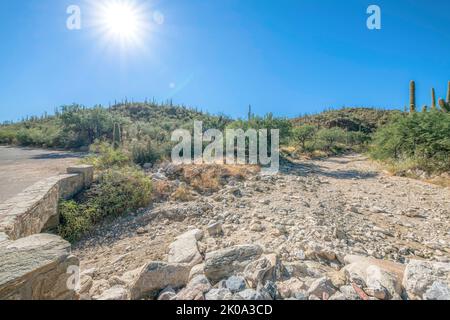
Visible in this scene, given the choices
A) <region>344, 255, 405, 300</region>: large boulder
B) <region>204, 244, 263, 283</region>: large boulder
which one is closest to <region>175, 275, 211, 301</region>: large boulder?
<region>204, 244, 263, 283</region>: large boulder

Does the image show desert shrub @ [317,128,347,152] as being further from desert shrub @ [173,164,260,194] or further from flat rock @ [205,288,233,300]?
flat rock @ [205,288,233,300]

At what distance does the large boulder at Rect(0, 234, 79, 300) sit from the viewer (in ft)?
5.45

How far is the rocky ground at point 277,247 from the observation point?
208 cm

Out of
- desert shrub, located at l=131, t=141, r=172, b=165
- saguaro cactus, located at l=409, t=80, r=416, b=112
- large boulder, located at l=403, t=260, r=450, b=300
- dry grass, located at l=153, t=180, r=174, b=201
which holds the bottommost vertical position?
large boulder, located at l=403, t=260, r=450, b=300

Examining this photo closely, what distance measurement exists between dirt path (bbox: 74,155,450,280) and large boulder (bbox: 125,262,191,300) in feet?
3.03

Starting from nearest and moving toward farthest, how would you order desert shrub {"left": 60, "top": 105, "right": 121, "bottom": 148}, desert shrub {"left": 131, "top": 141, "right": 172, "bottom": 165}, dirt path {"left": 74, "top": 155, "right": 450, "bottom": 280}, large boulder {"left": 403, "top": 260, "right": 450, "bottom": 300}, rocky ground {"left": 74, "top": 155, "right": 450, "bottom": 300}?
large boulder {"left": 403, "top": 260, "right": 450, "bottom": 300} < rocky ground {"left": 74, "top": 155, "right": 450, "bottom": 300} < dirt path {"left": 74, "top": 155, "right": 450, "bottom": 280} < desert shrub {"left": 131, "top": 141, "right": 172, "bottom": 165} < desert shrub {"left": 60, "top": 105, "right": 121, "bottom": 148}

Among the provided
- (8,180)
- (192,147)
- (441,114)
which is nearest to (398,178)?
(441,114)

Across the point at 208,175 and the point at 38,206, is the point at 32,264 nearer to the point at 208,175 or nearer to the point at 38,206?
the point at 38,206

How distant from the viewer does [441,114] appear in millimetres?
10227

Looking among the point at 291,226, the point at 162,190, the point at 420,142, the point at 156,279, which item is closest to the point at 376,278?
the point at 291,226

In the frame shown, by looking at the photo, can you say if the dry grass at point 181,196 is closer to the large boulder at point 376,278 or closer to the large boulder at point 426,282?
the large boulder at point 376,278

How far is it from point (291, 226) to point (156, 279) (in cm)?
266
